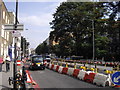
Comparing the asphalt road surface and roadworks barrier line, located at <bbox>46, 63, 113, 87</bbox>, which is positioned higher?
roadworks barrier line, located at <bbox>46, 63, 113, 87</bbox>

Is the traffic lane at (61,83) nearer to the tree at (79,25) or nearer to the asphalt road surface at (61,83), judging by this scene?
Result: the asphalt road surface at (61,83)

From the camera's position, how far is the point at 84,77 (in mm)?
13867

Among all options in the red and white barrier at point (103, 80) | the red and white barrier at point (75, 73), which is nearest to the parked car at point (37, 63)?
the red and white barrier at point (75, 73)

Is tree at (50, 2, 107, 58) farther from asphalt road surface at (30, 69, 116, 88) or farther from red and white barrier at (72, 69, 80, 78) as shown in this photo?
asphalt road surface at (30, 69, 116, 88)

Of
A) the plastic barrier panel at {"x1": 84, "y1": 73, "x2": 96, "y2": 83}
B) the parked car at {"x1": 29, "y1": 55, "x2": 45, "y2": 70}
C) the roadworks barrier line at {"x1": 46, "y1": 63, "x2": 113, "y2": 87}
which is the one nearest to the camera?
the roadworks barrier line at {"x1": 46, "y1": 63, "x2": 113, "y2": 87}

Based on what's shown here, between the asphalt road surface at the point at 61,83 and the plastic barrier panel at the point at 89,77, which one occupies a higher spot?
the plastic barrier panel at the point at 89,77

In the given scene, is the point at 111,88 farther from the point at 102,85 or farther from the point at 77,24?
the point at 77,24

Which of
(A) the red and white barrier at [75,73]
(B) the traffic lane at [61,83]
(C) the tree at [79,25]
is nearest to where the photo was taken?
(B) the traffic lane at [61,83]

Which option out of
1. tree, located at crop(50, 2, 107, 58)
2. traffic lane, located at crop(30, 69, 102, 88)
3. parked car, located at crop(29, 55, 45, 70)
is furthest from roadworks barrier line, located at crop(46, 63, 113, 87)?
tree, located at crop(50, 2, 107, 58)

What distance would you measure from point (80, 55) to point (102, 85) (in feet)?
141

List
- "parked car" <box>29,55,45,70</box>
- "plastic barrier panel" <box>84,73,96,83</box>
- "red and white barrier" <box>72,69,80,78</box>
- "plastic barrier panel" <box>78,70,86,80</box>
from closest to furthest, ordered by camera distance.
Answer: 1. "plastic barrier panel" <box>84,73,96,83</box>
2. "plastic barrier panel" <box>78,70,86,80</box>
3. "red and white barrier" <box>72,69,80,78</box>
4. "parked car" <box>29,55,45,70</box>

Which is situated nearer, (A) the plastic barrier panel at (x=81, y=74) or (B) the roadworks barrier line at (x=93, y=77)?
(B) the roadworks barrier line at (x=93, y=77)

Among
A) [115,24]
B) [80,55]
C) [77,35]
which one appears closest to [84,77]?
[115,24]

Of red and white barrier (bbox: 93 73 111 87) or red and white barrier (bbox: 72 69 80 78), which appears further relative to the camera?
red and white barrier (bbox: 72 69 80 78)
